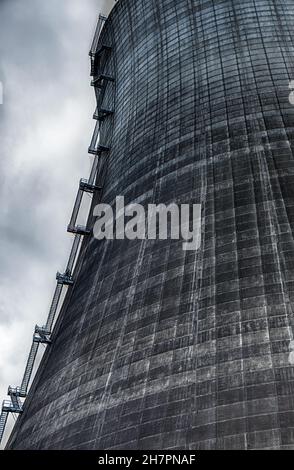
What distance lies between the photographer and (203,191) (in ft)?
54.1

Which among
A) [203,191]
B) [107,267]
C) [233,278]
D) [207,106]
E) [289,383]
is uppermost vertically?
[207,106]

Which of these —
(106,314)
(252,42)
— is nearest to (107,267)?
(106,314)

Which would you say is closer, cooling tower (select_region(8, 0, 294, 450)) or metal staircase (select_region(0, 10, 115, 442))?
cooling tower (select_region(8, 0, 294, 450))

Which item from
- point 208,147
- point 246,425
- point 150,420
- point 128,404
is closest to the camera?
point 246,425

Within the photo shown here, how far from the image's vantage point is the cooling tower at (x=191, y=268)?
1166 centimetres

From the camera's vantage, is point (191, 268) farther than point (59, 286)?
No

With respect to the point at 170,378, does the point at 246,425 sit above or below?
below

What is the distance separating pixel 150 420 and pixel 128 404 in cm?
92

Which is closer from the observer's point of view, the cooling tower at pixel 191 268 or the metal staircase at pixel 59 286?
the cooling tower at pixel 191 268

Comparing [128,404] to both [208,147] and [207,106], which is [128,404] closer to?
[208,147]

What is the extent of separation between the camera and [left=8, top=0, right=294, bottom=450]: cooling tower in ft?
38.3

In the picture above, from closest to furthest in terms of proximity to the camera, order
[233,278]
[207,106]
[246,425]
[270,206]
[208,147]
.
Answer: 1. [246,425]
2. [233,278]
3. [270,206]
4. [208,147]
5. [207,106]

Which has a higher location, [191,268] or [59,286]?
[59,286]

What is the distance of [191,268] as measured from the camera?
14.5 m
